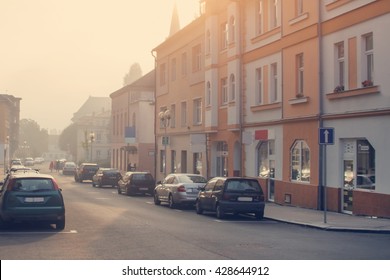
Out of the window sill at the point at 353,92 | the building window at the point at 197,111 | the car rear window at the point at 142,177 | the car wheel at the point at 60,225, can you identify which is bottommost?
the car wheel at the point at 60,225

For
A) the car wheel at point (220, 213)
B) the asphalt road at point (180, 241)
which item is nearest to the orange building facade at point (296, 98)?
the asphalt road at point (180, 241)

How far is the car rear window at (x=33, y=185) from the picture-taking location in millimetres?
17125

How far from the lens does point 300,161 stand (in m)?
26.5

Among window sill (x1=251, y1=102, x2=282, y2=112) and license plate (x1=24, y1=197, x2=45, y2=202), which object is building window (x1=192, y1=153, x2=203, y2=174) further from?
license plate (x1=24, y1=197, x2=45, y2=202)

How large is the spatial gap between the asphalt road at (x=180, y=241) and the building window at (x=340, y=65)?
6430 millimetres

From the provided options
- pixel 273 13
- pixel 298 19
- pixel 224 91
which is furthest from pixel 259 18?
pixel 224 91

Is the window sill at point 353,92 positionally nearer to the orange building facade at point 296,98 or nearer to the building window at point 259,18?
the orange building facade at point 296,98

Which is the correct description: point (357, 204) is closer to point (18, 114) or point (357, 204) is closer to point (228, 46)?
point (228, 46)

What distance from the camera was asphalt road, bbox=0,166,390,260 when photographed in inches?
481

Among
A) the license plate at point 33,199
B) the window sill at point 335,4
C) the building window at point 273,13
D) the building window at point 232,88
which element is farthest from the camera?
the building window at point 232,88

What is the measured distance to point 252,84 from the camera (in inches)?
1232

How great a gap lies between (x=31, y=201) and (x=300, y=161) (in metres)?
13.1

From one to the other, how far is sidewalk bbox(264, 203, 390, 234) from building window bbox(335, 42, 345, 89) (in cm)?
502

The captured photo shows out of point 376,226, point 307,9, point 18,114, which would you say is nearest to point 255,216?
point 376,226
